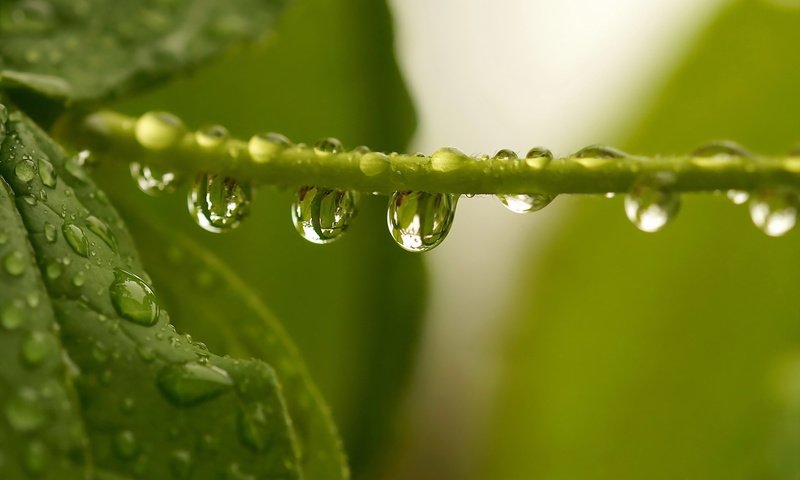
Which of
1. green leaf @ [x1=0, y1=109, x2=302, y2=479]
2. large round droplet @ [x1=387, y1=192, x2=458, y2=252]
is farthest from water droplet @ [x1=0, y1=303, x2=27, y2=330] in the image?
large round droplet @ [x1=387, y1=192, x2=458, y2=252]

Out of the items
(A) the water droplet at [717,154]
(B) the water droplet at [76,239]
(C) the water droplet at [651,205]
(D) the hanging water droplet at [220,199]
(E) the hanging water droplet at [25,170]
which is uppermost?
(A) the water droplet at [717,154]

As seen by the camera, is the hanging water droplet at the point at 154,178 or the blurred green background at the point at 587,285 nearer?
the hanging water droplet at the point at 154,178

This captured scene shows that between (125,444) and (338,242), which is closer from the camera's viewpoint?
(125,444)

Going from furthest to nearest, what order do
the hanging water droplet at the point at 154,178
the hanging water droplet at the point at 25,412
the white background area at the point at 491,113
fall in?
1. the white background area at the point at 491,113
2. the hanging water droplet at the point at 154,178
3. the hanging water droplet at the point at 25,412

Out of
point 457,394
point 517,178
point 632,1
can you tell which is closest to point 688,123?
point 632,1

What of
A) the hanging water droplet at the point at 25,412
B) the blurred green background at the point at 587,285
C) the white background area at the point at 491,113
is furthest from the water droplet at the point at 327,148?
the white background area at the point at 491,113

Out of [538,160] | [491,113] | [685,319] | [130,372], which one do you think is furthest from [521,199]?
[491,113]

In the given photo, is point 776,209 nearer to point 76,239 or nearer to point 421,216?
point 421,216

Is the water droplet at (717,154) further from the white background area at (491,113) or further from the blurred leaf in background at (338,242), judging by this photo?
the white background area at (491,113)
